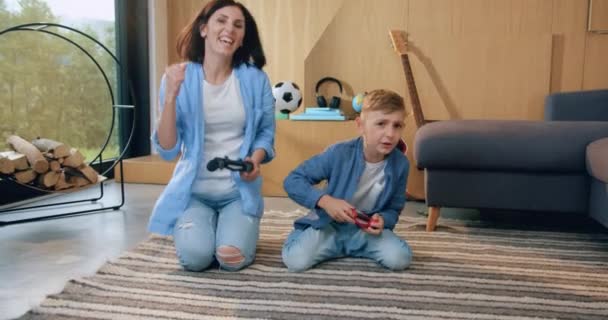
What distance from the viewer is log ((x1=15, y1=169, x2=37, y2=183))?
76.7 inches

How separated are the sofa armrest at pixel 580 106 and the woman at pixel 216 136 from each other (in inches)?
63.2

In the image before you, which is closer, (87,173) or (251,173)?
(251,173)

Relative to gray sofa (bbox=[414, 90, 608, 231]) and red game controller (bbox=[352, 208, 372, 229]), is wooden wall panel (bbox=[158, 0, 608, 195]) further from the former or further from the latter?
red game controller (bbox=[352, 208, 372, 229])

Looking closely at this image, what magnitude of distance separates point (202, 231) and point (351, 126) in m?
1.28

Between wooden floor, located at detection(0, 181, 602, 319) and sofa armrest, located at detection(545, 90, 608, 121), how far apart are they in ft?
1.90

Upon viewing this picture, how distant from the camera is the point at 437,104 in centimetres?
300

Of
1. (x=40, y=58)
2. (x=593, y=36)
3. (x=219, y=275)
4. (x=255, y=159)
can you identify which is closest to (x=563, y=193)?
(x=255, y=159)

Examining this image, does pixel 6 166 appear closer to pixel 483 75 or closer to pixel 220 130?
pixel 220 130

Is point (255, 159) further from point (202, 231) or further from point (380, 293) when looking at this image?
point (380, 293)

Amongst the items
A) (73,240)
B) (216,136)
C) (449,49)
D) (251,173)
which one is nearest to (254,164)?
(251,173)

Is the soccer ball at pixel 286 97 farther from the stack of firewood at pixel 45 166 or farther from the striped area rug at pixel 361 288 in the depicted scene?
the striped area rug at pixel 361 288

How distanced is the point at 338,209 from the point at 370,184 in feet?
0.59

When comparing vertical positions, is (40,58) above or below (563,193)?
above

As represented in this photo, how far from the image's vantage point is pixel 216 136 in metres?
1.55
